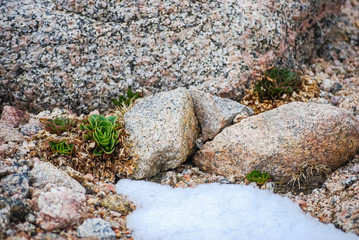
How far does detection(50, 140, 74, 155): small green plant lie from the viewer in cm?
515

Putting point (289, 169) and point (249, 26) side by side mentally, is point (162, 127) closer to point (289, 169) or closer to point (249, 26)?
point (289, 169)

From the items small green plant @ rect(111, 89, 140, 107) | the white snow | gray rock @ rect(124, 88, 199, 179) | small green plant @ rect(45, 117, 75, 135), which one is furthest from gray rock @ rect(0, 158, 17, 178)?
small green plant @ rect(111, 89, 140, 107)

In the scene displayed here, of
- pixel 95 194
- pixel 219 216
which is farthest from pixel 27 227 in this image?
pixel 219 216

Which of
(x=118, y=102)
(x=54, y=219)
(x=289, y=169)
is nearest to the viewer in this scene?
(x=54, y=219)

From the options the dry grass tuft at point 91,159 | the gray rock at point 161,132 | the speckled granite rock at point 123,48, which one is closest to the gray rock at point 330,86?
the speckled granite rock at point 123,48

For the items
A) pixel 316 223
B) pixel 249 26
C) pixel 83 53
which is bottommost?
pixel 316 223

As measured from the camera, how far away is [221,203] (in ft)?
15.0

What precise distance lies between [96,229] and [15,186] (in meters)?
1.13

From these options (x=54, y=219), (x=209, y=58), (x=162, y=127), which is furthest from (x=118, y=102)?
(x=54, y=219)

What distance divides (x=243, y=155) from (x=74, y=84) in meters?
3.22

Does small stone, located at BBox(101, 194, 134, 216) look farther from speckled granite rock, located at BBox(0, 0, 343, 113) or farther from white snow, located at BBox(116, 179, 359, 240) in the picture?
speckled granite rock, located at BBox(0, 0, 343, 113)

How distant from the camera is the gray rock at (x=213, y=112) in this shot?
226 inches

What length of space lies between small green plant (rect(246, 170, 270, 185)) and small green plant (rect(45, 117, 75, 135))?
9.37 feet

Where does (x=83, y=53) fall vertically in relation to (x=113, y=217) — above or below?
above
